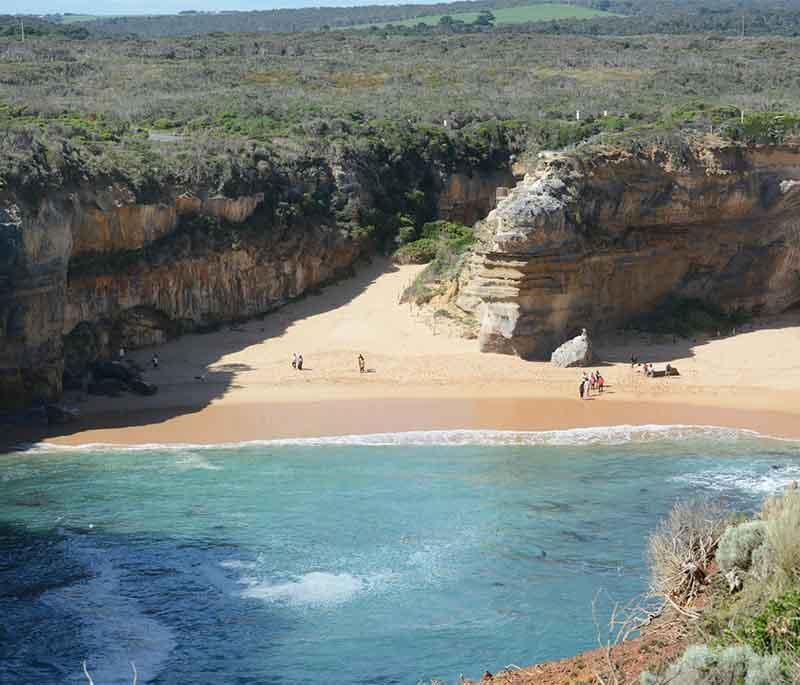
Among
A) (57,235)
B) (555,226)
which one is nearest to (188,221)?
(57,235)

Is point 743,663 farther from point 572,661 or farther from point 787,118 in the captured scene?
point 787,118

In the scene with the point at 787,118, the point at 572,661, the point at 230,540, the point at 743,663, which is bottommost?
the point at 230,540

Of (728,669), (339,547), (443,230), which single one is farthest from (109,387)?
(728,669)

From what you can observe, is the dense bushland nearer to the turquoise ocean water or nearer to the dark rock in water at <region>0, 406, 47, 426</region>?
the turquoise ocean water

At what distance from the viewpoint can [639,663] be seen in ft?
42.0

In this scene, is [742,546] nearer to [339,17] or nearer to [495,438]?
[495,438]

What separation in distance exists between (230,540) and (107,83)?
4264 cm

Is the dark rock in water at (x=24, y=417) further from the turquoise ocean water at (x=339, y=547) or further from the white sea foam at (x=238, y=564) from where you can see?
the white sea foam at (x=238, y=564)

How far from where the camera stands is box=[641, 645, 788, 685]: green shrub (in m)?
10.6

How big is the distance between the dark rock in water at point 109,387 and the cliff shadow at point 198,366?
0.66 feet

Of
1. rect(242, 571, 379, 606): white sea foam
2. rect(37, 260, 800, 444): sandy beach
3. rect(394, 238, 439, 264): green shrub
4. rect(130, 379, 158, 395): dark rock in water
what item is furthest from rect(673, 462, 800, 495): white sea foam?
rect(394, 238, 439, 264): green shrub

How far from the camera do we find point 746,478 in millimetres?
24922

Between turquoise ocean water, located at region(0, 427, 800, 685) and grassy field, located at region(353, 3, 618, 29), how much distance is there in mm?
114590

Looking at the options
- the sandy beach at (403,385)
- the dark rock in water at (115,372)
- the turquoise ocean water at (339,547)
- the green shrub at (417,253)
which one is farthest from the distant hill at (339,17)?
the turquoise ocean water at (339,547)
